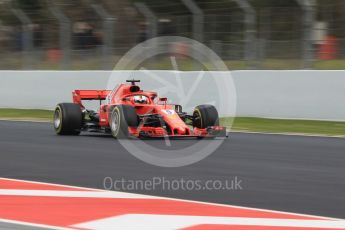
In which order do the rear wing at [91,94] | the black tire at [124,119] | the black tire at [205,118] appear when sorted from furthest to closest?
1. the rear wing at [91,94]
2. the black tire at [205,118]
3. the black tire at [124,119]

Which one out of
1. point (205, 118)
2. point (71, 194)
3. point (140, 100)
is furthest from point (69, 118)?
point (71, 194)

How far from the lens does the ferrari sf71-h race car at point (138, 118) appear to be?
40.2 feet

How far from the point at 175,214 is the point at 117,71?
536 inches

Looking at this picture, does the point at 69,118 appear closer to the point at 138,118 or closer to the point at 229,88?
the point at 138,118

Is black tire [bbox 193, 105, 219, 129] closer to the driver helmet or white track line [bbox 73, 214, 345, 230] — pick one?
the driver helmet

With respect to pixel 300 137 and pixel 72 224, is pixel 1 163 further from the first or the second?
pixel 300 137

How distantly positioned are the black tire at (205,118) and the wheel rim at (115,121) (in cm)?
128

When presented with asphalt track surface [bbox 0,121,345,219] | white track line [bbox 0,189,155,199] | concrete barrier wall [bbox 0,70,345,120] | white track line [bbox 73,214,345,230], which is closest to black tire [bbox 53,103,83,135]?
asphalt track surface [bbox 0,121,345,219]

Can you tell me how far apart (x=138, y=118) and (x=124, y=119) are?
397 millimetres

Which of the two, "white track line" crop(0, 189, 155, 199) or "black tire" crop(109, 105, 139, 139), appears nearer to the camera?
"white track line" crop(0, 189, 155, 199)

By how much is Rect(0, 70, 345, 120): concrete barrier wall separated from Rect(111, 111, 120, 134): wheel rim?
16.5 feet

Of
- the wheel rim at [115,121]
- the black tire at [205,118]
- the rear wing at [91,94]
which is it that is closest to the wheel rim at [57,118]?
the rear wing at [91,94]

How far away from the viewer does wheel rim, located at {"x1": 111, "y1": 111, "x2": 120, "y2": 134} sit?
12.3 m

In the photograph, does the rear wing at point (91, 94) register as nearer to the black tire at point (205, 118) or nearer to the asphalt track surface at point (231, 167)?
the asphalt track surface at point (231, 167)
